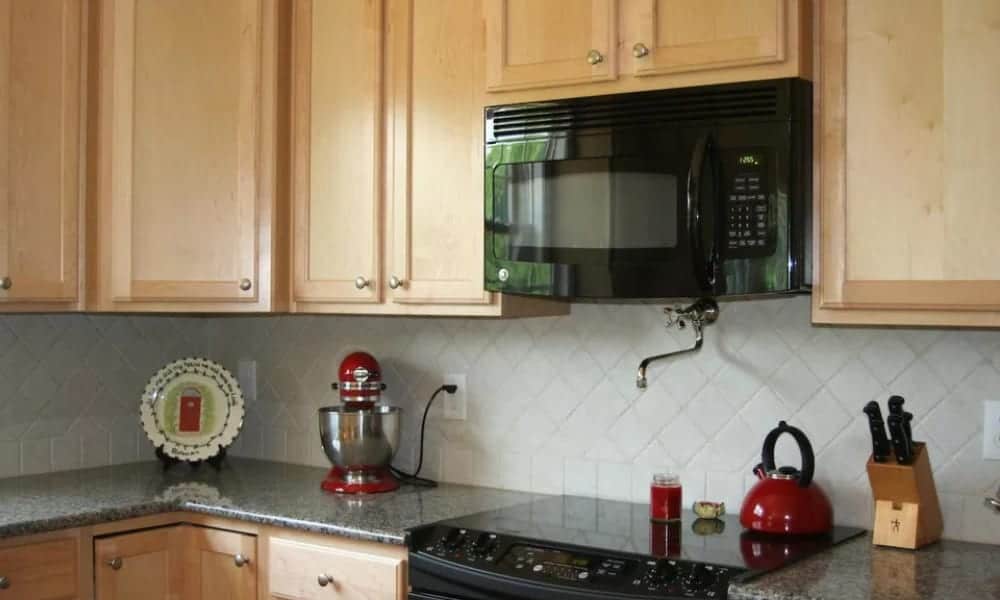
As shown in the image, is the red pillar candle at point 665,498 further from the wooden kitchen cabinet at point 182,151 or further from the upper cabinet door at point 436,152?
the wooden kitchen cabinet at point 182,151

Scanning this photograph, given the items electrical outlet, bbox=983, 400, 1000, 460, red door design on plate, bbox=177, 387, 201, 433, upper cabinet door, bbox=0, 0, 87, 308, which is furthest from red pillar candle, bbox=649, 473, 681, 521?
upper cabinet door, bbox=0, 0, 87, 308

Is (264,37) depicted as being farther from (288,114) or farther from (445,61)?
(445,61)

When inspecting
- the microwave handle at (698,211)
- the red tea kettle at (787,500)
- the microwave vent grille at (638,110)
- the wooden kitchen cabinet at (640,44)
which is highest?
the wooden kitchen cabinet at (640,44)

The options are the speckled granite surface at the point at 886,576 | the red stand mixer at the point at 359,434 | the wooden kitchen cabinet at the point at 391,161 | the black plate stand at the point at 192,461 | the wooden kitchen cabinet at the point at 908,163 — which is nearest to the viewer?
the speckled granite surface at the point at 886,576

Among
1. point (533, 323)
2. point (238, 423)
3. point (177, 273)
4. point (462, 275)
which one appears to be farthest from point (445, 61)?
point (238, 423)

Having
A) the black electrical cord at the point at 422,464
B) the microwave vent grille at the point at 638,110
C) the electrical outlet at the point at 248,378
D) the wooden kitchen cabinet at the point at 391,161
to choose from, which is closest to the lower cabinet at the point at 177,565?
the black electrical cord at the point at 422,464

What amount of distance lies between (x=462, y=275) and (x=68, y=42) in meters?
1.24

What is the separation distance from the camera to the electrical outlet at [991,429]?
2.46m

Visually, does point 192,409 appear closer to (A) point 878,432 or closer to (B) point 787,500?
(B) point 787,500

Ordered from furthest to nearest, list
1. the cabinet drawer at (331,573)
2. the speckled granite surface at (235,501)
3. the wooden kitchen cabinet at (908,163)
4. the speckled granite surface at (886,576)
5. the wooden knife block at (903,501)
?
1. the speckled granite surface at (235,501)
2. the cabinet drawer at (331,573)
3. the wooden knife block at (903,501)
4. the wooden kitchen cabinet at (908,163)
5. the speckled granite surface at (886,576)

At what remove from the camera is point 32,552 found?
106 inches

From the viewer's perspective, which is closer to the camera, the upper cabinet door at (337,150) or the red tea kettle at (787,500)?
the red tea kettle at (787,500)

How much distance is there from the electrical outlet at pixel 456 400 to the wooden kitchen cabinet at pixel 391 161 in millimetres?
388

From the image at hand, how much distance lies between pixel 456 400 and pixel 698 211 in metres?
1.08
